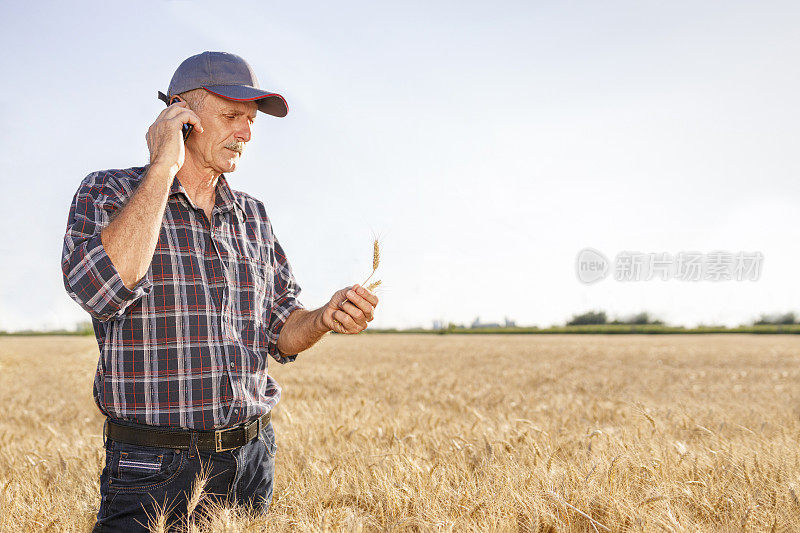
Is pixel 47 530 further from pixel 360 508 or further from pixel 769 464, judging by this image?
pixel 769 464

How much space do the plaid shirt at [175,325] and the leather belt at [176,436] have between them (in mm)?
29

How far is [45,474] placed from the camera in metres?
3.21

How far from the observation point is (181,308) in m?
2.09

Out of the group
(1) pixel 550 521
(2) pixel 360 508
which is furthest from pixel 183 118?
(1) pixel 550 521

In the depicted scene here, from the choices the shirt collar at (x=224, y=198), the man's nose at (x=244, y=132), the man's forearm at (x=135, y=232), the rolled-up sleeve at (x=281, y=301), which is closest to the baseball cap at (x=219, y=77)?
the man's nose at (x=244, y=132)

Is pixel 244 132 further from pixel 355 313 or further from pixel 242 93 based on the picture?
pixel 355 313

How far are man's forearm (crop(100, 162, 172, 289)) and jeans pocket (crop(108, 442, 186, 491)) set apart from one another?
634 mm

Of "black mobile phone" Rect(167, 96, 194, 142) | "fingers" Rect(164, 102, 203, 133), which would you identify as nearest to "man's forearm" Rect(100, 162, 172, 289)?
"fingers" Rect(164, 102, 203, 133)

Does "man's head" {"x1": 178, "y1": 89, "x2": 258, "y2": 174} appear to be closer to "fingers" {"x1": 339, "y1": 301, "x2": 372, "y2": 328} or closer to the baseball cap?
the baseball cap

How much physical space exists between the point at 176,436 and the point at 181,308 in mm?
458

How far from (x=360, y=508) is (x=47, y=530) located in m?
1.19

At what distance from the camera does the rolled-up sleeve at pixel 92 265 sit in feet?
5.82

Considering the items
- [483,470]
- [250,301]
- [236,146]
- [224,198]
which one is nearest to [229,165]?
[236,146]

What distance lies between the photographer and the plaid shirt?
1.96 m
